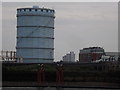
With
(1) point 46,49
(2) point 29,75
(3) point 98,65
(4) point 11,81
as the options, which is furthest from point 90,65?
(1) point 46,49

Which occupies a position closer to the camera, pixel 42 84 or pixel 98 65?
pixel 42 84

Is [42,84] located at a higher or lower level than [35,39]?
lower

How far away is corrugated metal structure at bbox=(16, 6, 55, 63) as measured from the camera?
45.2 m

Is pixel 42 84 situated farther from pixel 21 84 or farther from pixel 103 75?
pixel 103 75

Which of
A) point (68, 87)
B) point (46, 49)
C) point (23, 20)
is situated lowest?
point (68, 87)

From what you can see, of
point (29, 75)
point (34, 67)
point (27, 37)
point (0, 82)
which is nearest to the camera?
point (0, 82)

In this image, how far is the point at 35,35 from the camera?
149ft

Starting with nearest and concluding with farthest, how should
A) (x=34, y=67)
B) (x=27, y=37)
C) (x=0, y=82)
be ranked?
(x=0, y=82), (x=34, y=67), (x=27, y=37)

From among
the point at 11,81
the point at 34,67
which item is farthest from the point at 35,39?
the point at 11,81

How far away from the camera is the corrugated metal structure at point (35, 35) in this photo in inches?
1779

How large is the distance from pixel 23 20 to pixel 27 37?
269 cm

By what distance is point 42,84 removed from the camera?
2047 centimetres

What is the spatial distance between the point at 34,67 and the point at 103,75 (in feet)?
20.1

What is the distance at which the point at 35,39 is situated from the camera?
4559cm
